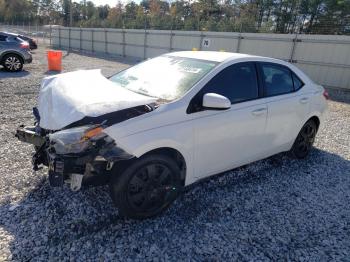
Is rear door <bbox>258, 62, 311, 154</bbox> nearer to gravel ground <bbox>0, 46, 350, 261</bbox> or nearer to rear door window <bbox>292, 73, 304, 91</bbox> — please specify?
rear door window <bbox>292, 73, 304, 91</bbox>

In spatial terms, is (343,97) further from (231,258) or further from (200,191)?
(231,258)

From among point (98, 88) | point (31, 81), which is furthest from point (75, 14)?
point (98, 88)

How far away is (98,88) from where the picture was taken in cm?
350

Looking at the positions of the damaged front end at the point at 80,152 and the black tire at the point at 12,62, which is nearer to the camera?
the damaged front end at the point at 80,152

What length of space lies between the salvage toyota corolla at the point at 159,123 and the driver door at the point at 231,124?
0.04 feet

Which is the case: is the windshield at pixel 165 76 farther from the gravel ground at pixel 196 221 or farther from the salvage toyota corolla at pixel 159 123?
the gravel ground at pixel 196 221

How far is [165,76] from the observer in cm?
386

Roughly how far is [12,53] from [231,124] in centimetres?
1176

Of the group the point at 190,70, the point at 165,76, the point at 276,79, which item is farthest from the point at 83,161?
the point at 276,79

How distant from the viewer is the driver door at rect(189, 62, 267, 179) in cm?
342

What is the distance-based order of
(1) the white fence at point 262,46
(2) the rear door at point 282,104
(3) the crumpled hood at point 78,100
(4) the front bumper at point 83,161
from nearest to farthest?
(4) the front bumper at point 83,161
(3) the crumpled hood at point 78,100
(2) the rear door at point 282,104
(1) the white fence at point 262,46

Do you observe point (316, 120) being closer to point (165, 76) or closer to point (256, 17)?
point (165, 76)

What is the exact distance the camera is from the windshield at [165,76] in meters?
3.54

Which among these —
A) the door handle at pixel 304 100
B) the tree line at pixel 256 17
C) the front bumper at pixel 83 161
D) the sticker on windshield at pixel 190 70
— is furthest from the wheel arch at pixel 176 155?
the tree line at pixel 256 17
